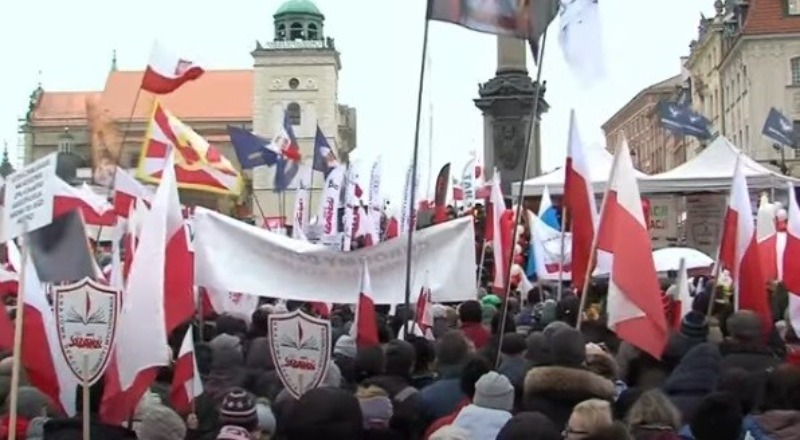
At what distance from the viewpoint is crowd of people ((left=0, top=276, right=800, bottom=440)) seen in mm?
4582

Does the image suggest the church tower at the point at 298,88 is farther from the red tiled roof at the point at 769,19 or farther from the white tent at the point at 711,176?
the white tent at the point at 711,176

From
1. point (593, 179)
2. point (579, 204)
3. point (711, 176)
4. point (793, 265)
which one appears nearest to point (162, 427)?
point (579, 204)

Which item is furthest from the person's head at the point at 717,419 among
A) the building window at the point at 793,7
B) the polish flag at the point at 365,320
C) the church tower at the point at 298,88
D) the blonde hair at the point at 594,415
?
the church tower at the point at 298,88

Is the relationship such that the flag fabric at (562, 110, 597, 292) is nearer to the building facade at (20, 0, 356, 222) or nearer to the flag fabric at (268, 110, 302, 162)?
the flag fabric at (268, 110, 302, 162)

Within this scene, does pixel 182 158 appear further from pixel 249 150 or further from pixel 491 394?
pixel 491 394

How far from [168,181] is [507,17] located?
8.23 feet

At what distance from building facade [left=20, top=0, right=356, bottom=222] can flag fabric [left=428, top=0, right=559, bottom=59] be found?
7681cm

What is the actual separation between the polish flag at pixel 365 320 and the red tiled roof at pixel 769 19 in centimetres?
5385

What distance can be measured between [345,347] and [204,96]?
102444mm

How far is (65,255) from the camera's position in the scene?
622 cm

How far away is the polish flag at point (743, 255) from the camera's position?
28.4ft

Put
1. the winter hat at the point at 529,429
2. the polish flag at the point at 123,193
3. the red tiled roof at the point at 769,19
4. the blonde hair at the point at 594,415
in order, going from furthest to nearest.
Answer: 1. the red tiled roof at the point at 769,19
2. the polish flag at the point at 123,193
3. the blonde hair at the point at 594,415
4. the winter hat at the point at 529,429

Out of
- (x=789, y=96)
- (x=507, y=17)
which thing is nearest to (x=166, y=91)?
(x=507, y=17)

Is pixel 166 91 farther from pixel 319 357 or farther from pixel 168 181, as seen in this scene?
pixel 319 357
